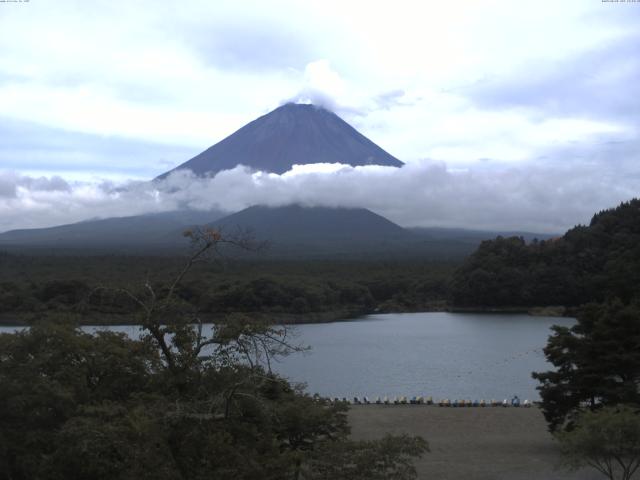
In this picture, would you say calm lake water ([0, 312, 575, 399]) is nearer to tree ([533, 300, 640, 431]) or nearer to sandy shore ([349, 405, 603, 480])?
sandy shore ([349, 405, 603, 480])

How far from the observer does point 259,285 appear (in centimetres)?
4334

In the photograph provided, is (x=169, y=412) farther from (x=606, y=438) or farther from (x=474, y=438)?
(x=474, y=438)

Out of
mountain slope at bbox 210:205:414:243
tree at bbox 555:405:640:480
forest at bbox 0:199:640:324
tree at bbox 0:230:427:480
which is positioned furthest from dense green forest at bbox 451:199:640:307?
mountain slope at bbox 210:205:414:243

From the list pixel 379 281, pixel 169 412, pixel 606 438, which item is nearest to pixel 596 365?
pixel 606 438

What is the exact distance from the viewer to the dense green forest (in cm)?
4819

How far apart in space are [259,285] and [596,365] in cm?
3180

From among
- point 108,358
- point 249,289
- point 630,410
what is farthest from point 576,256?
point 108,358

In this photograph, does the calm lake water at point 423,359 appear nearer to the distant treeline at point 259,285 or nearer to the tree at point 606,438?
the distant treeline at point 259,285

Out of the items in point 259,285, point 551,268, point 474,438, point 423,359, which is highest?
point 551,268

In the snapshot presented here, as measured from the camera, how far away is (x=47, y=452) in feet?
21.3

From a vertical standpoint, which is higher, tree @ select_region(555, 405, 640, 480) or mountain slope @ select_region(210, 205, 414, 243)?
mountain slope @ select_region(210, 205, 414, 243)

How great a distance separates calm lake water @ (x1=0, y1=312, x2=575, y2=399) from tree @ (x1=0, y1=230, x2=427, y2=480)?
23.3ft

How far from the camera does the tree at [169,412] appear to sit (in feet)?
16.8

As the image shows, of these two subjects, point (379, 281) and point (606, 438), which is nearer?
point (606, 438)
